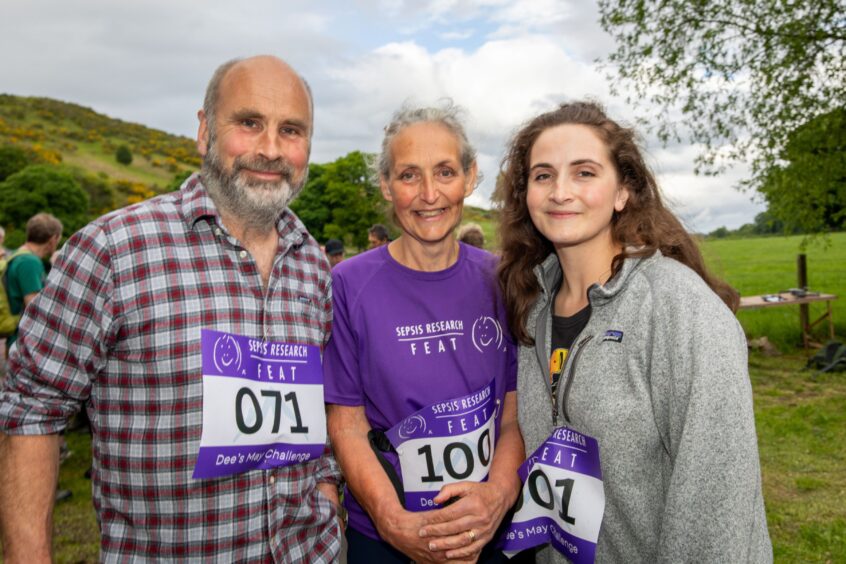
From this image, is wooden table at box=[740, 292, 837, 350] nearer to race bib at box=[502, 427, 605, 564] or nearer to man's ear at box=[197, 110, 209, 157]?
race bib at box=[502, 427, 605, 564]

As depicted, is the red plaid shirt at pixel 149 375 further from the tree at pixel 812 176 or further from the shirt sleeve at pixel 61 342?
the tree at pixel 812 176

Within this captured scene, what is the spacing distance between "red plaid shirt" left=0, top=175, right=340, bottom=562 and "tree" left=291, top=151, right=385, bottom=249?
2250 inches

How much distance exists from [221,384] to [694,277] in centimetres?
161

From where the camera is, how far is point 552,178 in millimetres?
2377

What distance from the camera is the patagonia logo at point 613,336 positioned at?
2.07m

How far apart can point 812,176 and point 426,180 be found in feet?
36.5

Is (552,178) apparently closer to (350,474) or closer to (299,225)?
(299,225)

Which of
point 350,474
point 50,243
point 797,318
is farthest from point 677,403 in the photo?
point 797,318

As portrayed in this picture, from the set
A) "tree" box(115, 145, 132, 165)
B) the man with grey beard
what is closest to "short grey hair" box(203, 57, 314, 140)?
the man with grey beard

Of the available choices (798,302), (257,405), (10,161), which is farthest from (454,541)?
(10,161)

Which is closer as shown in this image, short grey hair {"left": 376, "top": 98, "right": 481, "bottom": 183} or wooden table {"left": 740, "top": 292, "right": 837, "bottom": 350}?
short grey hair {"left": 376, "top": 98, "right": 481, "bottom": 183}

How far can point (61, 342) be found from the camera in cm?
188

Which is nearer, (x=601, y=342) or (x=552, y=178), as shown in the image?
(x=601, y=342)

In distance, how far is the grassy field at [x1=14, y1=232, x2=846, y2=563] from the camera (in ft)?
16.5
